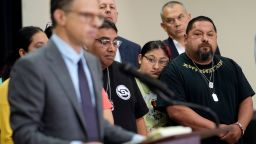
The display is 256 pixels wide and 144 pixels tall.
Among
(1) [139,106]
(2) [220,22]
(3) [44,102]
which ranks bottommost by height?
(1) [139,106]

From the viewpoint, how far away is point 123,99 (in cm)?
361

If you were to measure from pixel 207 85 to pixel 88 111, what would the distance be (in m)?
1.96

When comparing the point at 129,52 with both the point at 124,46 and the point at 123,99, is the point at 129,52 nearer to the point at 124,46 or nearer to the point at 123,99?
the point at 124,46

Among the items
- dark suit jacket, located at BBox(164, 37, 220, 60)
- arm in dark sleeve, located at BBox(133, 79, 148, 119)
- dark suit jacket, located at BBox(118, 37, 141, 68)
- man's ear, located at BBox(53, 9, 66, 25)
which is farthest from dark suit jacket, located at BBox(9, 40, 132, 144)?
dark suit jacket, located at BBox(164, 37, 220, 60)

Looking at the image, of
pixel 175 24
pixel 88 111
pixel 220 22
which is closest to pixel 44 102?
pixel 88 111

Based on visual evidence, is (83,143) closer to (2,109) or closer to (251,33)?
(2,109)

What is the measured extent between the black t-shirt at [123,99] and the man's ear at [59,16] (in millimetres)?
1305

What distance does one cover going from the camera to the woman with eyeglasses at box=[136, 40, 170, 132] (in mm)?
4117

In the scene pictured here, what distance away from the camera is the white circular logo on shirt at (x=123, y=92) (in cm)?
361

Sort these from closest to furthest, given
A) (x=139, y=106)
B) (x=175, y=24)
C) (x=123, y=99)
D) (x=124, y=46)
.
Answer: (x=123, y=99)
(x=139, y=106)
(x=124, y=46)
(x=175, y=24)

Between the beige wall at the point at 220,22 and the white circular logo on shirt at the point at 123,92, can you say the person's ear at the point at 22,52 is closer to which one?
the white circular logo on shirt at the point at 123,92

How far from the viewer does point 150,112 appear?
4.11m

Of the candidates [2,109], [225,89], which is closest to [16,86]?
[2,109]

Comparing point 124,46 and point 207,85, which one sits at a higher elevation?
point 124,46
